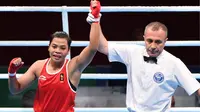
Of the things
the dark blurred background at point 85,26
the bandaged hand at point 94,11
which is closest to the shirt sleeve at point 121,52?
the bandaged hand at point 94,11

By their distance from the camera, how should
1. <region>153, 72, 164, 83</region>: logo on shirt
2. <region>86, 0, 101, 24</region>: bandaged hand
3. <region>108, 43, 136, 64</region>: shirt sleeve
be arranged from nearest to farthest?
1. <region>86, 0, 101, 24</region>: bandaged hand
2. <region>153, 72, 164, 83</region>: logo on shirt
3. <region>108, 43, 136, 64</region>: shirt sleeve

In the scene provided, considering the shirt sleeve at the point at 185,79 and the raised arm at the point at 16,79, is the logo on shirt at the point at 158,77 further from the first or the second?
the raised arm at the point at 16,79

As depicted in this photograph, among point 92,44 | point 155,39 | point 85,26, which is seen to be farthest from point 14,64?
point 85,26

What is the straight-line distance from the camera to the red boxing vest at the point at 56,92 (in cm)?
315

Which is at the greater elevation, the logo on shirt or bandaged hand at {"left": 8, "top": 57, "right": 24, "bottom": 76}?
bandaged hand at {"left": 8, "top": 57, "right": 24, "bottom": 76}

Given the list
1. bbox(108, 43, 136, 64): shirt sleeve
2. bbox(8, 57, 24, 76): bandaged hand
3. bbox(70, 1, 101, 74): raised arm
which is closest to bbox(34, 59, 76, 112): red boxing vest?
bbox(70, 1, 101, 74): raised arm

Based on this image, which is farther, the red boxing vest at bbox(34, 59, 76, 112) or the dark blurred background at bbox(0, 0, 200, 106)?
the dark blurred background at bbox(0, 0, 200, 106)

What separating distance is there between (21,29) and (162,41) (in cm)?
317

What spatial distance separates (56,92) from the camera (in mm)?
3148

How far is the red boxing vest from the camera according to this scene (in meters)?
3.15

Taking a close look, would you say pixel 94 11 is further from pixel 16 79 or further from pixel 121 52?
pixel 16 79

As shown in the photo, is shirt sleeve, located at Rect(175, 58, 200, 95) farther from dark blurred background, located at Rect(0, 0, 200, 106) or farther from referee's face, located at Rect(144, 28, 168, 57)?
dark blurred background, located at Rect(0, 0, 200, 106)

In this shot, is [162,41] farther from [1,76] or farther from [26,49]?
[26,49]

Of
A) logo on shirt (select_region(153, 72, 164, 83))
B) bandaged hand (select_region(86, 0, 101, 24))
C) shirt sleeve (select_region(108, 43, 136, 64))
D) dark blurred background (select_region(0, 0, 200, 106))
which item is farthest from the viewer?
dark blurred background (select_region(0, 0, 200, 106))
